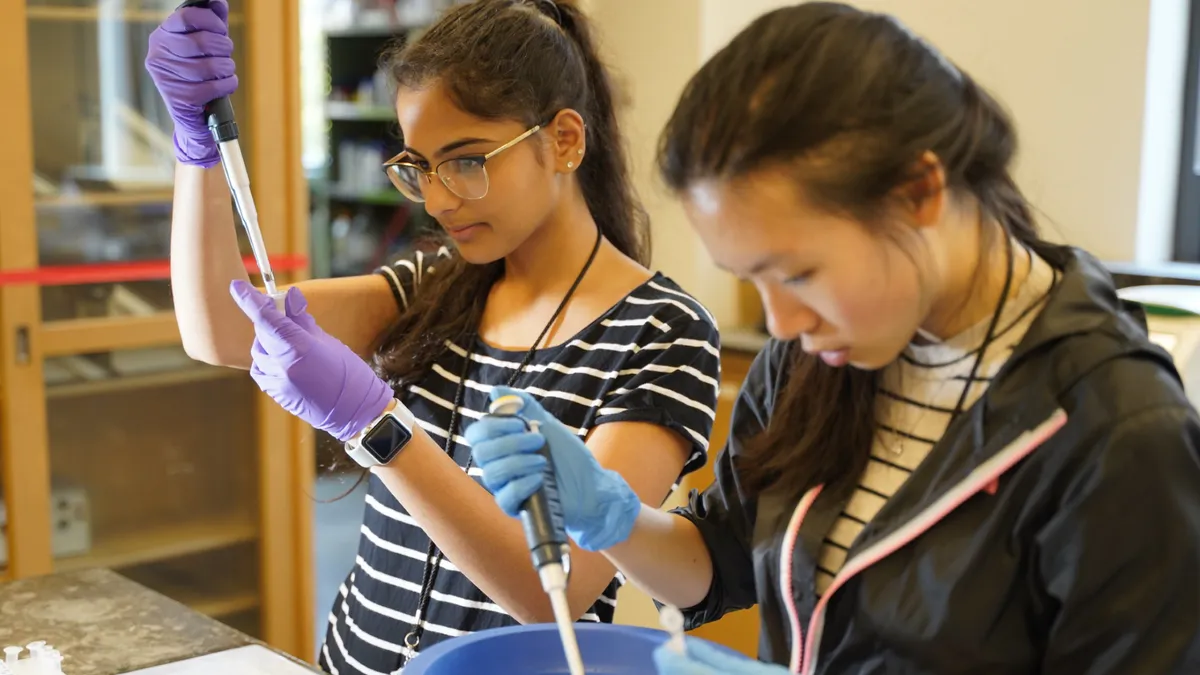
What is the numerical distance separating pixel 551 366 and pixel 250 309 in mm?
339

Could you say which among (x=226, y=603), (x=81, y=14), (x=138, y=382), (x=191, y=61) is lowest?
(x=226, y=603)

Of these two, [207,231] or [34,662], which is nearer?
[34,662]

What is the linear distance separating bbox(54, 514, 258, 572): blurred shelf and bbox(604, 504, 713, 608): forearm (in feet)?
6.27

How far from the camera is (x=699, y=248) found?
9.51 ft

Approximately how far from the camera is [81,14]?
257 cm

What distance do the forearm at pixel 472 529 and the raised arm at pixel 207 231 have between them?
39cm

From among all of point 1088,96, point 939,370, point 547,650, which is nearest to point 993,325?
point 939,370

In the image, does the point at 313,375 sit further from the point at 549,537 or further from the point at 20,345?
the point at 20,345

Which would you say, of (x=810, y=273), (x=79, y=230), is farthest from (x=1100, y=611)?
(x=79, y=230)

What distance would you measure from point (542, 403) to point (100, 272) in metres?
1.57

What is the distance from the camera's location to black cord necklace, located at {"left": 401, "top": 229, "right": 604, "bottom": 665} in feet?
4.46

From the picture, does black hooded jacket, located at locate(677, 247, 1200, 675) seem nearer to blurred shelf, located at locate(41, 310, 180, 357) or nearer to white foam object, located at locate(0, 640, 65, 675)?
white foam object, located at locate(0, 640, 65, 675)

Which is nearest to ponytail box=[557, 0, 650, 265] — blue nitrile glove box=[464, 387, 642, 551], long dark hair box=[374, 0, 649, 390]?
long dark hair box=[374, 0, 649, 390]

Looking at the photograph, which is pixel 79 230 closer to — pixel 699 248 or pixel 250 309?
pixel 699 248
